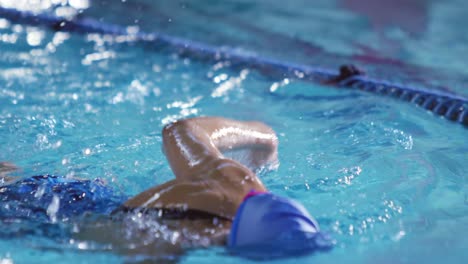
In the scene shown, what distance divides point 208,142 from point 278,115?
1.80m

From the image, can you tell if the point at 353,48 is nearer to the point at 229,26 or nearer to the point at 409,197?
the point at 229,26

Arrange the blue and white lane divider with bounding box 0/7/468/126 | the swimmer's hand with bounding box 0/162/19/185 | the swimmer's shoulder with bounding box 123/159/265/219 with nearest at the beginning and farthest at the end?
the swimmer's shoulder with bounding box 123/159/265/219
the swimmer's hand with bounding box 0/162/19/185
the blue and white lane divider with bounding box 0/7/468/126

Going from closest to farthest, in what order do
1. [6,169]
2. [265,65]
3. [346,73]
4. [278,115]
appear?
[6,169] → [278,115] → [346,73] → [265,65]

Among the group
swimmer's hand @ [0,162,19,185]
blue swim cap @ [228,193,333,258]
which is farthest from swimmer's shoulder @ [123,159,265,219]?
swimmer's hand @ [0,162,19,185]

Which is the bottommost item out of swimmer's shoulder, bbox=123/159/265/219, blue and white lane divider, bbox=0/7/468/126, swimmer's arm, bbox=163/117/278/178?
blue and white lane divider, bbox=0/7/468/126

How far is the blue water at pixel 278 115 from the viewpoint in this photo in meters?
2.36

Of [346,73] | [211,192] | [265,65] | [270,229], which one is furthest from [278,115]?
[270,229]

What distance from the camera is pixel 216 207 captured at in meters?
1.95

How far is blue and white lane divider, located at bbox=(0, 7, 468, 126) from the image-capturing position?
14.0 ft

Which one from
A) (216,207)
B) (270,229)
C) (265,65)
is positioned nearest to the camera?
(270,229)

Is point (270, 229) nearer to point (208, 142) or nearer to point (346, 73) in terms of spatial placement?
point (208, 142)

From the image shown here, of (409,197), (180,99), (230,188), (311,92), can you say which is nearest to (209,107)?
(180,99)

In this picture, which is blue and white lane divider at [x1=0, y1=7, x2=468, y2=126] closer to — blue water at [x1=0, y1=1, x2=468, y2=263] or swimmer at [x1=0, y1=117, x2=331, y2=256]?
blue water at [x1=0, y1=1, x2=468, y2=263]

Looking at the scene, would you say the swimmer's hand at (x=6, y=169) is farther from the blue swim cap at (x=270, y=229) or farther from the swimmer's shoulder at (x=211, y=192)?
the blue swim cap at (x=270, y=229)
